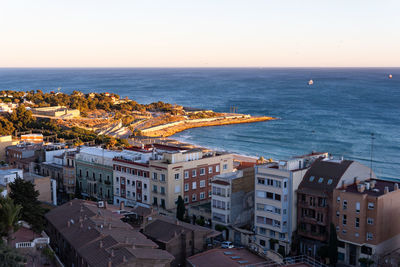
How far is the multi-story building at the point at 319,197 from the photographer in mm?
31766

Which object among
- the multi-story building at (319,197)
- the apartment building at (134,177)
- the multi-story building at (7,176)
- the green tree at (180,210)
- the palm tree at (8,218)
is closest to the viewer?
the palm tree at (8,218)

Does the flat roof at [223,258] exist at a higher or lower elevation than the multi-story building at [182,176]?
lower

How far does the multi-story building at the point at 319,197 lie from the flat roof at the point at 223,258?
6.44 metres

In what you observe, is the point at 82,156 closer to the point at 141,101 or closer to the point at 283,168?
the point at 283,168

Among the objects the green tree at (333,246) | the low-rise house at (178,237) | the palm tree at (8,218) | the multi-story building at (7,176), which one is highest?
the palm tree at (8,218)

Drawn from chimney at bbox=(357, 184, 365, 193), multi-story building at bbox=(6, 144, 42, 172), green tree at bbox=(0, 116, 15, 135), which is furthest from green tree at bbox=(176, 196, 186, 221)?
green tree at bbox=(0, 116, 15, 135)

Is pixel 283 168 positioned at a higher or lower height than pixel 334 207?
higher

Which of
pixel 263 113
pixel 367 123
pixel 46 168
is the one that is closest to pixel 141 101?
pixel 263 113

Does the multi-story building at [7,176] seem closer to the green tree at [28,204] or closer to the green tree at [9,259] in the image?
the green tree at [28,204]

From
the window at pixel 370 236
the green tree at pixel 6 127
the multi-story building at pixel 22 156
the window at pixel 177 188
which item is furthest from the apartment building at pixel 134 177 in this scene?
the green tree at pixel 6 127

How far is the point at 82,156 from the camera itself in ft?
146

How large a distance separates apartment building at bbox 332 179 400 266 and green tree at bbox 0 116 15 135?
52.5 m

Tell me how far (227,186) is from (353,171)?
889cm

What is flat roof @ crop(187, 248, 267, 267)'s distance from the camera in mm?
25562
